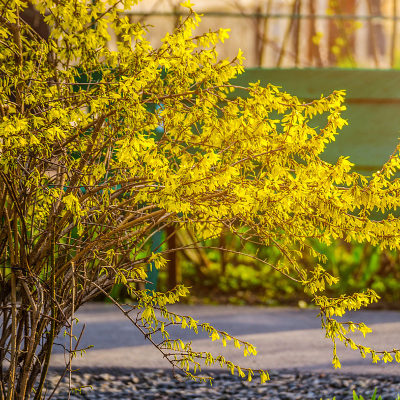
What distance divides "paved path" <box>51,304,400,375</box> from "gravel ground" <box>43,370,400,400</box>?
17 cm

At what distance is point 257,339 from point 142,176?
3446 millimetres

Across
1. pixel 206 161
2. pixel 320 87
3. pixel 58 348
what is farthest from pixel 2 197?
pixel 320 87

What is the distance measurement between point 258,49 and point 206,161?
5.25 m

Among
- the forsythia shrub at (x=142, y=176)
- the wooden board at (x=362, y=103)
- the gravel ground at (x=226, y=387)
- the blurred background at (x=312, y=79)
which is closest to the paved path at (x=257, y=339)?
the gravel ground at (x=226, y=387)

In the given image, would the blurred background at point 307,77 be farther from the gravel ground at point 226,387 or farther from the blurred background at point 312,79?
the gravel ground at point 226,387

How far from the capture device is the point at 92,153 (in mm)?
2822

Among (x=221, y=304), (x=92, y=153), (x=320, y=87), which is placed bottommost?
(x=221, y=304)

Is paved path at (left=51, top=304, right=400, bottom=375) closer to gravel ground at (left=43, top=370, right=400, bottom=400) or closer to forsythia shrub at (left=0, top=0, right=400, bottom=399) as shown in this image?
gravel ground at (left=43, top=370, right=400, bottom=400)

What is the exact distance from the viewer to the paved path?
4.86 m

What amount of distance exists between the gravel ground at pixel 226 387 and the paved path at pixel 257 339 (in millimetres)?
175

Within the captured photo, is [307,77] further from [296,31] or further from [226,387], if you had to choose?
[226,387]

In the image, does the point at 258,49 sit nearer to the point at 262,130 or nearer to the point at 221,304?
the point at 221,304

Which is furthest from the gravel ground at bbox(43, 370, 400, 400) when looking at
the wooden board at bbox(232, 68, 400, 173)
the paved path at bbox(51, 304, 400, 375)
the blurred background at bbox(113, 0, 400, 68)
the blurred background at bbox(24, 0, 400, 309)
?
the blurred background at bbox(113, 0, 400, 68)

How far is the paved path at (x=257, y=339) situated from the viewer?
486 cm
